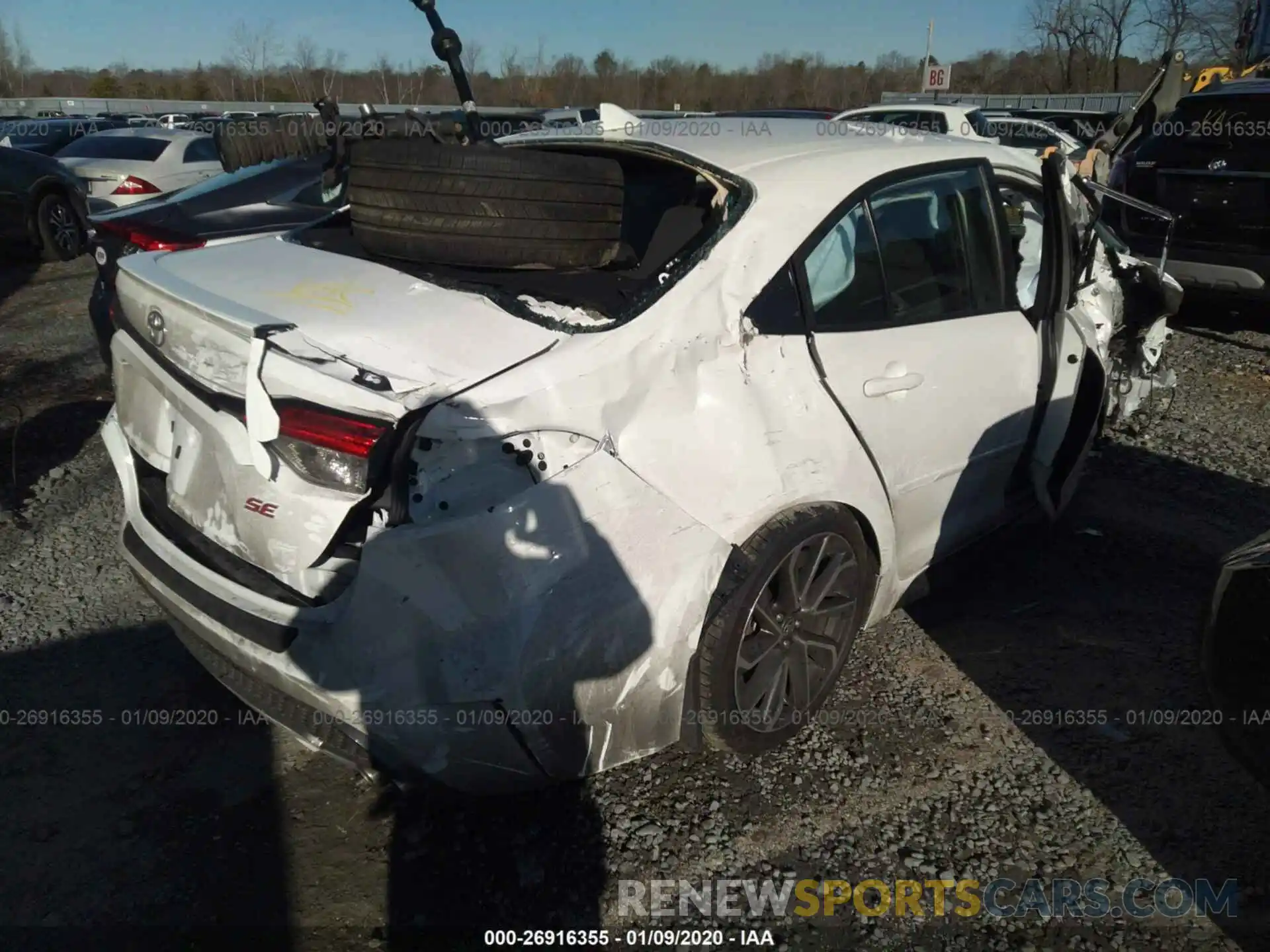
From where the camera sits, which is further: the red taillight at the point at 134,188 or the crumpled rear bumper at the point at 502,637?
the red taillight at the point at 134,188

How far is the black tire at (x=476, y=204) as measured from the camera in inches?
97.0

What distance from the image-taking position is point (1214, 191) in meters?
6.50

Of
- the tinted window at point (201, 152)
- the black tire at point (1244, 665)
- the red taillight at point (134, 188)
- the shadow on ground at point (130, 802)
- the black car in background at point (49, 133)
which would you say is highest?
the black car in background at point (49, 133)

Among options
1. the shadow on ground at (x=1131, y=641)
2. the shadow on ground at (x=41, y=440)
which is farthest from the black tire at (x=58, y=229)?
the shadow on ground at (x=1131, y=641)

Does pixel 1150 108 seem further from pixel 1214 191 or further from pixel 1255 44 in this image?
pixel 1255 44

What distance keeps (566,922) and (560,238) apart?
1.75 m

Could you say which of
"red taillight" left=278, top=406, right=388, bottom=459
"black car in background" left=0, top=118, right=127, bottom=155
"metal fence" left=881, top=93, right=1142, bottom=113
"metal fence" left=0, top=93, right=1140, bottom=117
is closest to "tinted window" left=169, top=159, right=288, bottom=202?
"red taillight" left=278, top=406, right=388, bottom=459

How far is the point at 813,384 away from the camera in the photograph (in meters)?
2.51

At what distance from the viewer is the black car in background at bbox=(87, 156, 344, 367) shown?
16.3 ft

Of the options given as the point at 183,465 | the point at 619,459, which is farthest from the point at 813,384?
the point at 183,465

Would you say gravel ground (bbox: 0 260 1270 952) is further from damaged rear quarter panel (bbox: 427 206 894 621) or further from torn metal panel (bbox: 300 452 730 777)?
damaged rear quarter panel (bbox: 427 206 894 621)

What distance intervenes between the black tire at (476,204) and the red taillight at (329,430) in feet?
2.32

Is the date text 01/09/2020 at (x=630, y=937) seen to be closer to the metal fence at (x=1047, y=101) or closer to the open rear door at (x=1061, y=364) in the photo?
the open rear door at (x=1061, y=364)

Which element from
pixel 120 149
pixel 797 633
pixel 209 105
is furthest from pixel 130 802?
pixel 209 105
